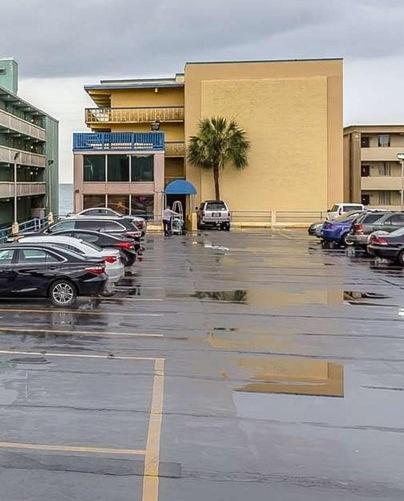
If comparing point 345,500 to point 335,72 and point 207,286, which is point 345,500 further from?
point 335,72

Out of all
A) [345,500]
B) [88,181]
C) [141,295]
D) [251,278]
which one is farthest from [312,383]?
[88,181]

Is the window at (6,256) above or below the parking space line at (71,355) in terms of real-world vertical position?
above

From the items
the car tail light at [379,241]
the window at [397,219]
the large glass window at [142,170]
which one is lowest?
the car tail light at [379,241]

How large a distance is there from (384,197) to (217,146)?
21.5 metres

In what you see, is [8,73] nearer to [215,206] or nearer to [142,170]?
[142,170]

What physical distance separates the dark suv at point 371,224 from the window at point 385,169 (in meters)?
33.6

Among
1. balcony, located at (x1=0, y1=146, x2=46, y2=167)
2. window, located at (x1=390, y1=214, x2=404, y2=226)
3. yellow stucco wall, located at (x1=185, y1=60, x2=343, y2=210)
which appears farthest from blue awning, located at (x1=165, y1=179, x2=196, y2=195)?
window, located at (x1=390, y1=214, x2=404, y2=226)

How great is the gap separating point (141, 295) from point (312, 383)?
8750 mm

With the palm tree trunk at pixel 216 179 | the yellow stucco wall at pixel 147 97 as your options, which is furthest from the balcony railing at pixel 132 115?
the palm tree trunk at pixel 216 179

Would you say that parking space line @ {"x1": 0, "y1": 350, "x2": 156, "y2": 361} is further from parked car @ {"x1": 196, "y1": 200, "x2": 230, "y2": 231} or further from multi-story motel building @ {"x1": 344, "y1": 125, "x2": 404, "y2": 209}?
multi-story motel building @ {"x1": 344, "y1": 125, "x2": 404, "y2": 209}

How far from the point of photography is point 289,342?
11.7 m

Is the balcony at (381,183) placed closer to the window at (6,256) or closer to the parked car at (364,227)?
the parked car at (364,227)

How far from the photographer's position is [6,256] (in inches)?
631

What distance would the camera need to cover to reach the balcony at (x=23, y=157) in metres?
46.9
